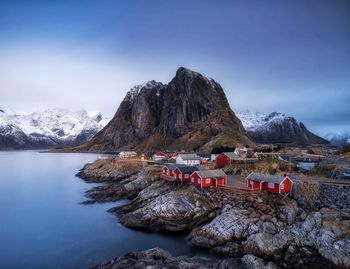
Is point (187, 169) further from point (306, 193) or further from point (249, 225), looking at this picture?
point (306, 193)

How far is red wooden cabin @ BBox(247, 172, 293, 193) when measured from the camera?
36.3 meters

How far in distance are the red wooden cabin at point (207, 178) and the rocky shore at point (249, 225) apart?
1.18 m

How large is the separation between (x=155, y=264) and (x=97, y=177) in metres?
57.8

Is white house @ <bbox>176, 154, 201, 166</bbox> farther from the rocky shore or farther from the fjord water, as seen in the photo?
the fjord water

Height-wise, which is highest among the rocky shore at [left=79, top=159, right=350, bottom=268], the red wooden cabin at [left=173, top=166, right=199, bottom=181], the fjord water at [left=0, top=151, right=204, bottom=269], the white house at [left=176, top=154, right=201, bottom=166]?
the white house at [left=176, top=154, right=201, bottom=166]

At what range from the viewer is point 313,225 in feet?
97.7

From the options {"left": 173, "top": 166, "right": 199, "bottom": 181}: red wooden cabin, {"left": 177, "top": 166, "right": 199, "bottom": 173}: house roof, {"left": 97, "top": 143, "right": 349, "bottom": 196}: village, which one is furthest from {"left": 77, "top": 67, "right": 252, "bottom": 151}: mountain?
{"left": 173, "top": 166, "right": 199, "bottom": 181}: red wooden cabin

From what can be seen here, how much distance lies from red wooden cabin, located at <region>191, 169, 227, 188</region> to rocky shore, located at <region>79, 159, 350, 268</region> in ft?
3.88

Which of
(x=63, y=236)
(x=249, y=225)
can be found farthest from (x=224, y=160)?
(x=63, y=236)

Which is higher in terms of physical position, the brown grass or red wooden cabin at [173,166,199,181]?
red wooden cabin at [173,166,199,181]

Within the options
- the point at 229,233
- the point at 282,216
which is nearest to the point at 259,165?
the point at 282,216

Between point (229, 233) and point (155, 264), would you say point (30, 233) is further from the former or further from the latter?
point (229, 233)

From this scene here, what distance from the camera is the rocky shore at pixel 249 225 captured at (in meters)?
24.7

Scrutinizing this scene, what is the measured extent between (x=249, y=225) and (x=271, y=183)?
837cm
